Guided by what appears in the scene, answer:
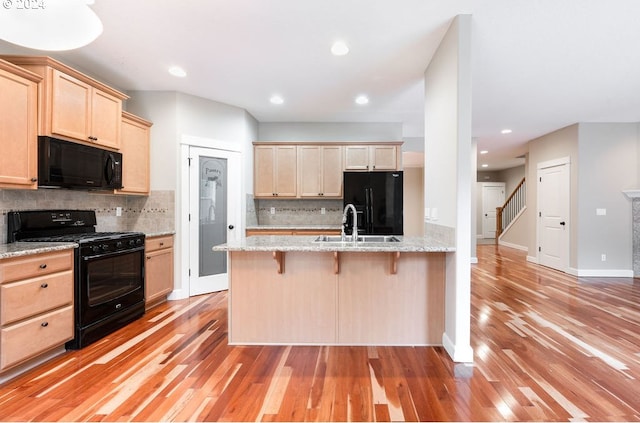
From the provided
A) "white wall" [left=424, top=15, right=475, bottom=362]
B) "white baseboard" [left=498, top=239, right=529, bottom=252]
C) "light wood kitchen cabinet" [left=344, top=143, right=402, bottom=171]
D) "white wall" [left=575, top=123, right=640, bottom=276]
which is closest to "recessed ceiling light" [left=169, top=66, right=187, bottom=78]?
"light wood kitchen cabinet" [left=344, top=143, right=402, bottom=171]

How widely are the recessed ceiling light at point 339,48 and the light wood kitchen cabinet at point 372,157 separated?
214 cm

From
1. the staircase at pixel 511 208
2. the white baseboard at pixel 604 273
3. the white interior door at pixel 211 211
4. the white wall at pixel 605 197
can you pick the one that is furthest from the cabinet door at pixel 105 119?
the staircase at pixel 511 208

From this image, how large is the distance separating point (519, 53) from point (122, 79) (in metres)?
4.33

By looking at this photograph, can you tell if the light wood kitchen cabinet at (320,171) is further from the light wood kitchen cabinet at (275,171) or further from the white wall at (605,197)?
the white wall at (605,197)

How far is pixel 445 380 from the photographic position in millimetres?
2033

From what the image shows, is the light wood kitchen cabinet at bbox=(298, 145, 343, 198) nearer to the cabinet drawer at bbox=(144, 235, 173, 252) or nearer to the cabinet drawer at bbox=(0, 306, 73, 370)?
the cabinet drawer at bbox=(144, 235, 173, 252)

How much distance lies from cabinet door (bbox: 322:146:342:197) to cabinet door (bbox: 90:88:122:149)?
9.32ft

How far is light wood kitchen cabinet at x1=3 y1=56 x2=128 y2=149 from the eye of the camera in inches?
96.4

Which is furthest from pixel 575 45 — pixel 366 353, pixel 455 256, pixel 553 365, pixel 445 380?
pixel 366 353

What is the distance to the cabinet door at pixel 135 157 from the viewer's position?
135 inches

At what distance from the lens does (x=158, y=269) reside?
3543 mm

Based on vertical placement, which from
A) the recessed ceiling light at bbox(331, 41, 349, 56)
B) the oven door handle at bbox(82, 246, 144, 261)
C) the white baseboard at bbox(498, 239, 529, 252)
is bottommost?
the white baseboard at bbox(498, 239, 529, 252)

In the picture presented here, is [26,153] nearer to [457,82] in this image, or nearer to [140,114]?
[140,114]

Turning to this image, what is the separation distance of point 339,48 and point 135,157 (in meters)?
2.70
